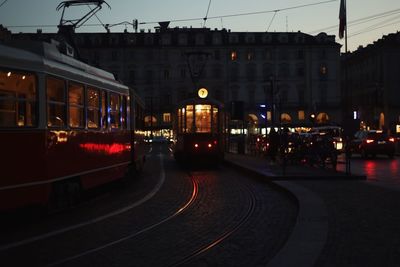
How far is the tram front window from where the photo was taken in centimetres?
2717

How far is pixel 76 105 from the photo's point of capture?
1277 centimetres

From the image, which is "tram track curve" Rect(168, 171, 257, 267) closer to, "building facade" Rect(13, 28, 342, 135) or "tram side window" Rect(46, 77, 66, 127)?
"tram side window" Rect(46, 77, 66, 127)

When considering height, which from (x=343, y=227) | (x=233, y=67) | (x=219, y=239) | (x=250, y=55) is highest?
(x=250, y=55)

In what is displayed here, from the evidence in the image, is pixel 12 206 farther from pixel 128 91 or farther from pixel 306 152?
pixel 306 152

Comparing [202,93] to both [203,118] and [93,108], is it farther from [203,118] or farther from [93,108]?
[93,108]

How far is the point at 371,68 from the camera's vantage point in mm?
95188

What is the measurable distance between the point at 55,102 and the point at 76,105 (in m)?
1.24

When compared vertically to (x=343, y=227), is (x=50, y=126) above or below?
above

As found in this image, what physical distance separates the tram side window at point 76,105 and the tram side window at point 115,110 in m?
2.56

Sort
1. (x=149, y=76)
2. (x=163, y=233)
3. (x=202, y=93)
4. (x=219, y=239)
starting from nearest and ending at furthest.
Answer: (x=219, y=239) < (x=163, y=233) < (x=202, y=93) < (x=149, y=76)

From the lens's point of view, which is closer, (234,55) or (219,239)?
(219,239)

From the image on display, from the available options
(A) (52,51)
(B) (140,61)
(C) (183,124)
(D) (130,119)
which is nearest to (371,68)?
(B) (140,61)

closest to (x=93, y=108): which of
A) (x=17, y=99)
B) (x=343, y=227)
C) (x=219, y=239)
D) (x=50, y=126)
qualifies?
(x=50, y=126)

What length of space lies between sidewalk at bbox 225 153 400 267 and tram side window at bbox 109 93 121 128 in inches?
182
